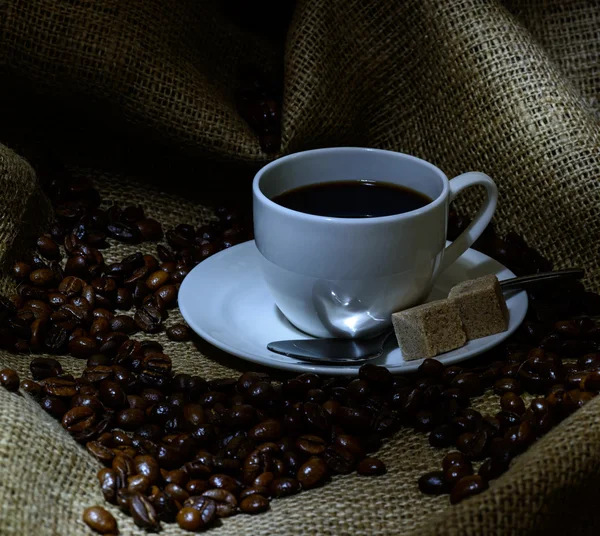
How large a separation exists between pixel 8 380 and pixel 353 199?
0.68m

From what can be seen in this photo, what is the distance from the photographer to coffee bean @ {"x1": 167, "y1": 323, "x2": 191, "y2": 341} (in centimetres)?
164

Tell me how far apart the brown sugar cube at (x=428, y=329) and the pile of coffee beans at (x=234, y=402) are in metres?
0.04

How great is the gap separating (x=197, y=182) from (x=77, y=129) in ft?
0.99

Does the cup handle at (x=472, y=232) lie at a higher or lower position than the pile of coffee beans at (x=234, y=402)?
higher

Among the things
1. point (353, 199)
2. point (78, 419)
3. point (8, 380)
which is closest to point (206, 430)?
point (78, 419)

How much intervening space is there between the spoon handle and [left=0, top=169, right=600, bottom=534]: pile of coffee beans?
1.2 inches

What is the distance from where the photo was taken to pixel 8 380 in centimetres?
133

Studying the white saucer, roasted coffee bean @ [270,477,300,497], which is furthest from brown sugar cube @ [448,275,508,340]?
roasted coffee bean @ [270,477,300,497]

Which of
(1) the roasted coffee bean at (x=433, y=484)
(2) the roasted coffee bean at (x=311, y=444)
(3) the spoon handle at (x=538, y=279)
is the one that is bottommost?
(2) the roasted coffee bean at (x=311, y=444)

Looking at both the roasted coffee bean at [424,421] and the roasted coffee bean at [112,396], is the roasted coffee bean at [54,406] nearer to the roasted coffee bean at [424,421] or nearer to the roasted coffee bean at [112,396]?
the roasted coffee bean at [112,396]

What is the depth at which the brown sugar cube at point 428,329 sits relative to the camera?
57.3 inches

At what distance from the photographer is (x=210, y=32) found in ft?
6.68

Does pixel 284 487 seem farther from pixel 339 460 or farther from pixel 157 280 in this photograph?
pixel 157 280

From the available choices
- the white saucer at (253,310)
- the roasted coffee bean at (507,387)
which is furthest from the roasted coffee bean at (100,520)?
the roasted coffee bean at (507,387)
